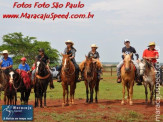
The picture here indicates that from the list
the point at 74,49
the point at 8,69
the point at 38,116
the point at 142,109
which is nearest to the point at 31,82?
the point at 8,69

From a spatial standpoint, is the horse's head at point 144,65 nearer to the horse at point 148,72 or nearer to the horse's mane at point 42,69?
the horse at point 148,72

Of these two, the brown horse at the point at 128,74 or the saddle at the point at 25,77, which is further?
the brown horse at the point at 128,74

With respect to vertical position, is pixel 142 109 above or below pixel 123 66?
below

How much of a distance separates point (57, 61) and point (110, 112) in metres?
57.9

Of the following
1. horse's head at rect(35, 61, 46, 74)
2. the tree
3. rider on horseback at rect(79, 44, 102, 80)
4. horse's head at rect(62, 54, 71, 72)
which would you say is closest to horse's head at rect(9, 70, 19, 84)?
horse's head at rect(35, 61, 46, 74)

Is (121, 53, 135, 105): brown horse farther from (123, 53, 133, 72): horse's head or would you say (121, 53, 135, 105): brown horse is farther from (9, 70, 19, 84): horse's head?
(9, 70, 19, 84): horse's head

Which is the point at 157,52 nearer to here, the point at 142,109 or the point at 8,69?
the point at 142,109

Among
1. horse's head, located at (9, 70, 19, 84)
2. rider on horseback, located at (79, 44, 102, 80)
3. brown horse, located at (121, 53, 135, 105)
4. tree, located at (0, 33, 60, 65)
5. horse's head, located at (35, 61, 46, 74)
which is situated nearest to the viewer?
horse's head, located at (9, 70, 19, 84)

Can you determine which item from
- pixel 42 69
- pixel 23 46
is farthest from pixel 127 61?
pixel 23 46

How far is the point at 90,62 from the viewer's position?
1561cm

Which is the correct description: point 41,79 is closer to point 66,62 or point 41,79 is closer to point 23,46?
point 66,62

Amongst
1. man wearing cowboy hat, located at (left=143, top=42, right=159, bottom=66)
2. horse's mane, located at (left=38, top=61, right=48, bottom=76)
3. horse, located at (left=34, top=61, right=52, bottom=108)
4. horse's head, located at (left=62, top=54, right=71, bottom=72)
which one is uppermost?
man wearing cowboy hat, located at (left=143, top=42, right=159, bottom=66)

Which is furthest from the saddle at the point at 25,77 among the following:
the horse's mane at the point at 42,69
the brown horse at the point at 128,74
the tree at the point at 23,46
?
the tree at the point at 23,46

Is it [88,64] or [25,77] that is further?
[88,64]
